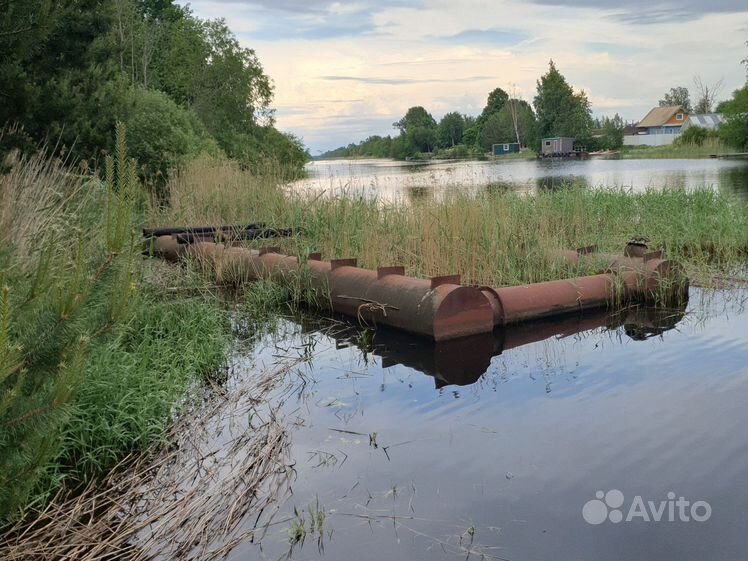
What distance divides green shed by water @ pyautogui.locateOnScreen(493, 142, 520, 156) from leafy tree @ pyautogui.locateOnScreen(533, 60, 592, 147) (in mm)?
6338

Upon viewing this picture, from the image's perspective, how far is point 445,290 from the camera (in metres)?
7.59

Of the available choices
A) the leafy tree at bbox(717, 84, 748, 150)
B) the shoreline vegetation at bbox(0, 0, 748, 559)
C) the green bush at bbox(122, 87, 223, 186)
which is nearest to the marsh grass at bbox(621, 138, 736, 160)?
the leafy tree at bbox(717, 84, 748, 150)

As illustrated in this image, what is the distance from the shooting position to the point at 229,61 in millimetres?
42812

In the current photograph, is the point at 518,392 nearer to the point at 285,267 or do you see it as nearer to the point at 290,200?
the point at 285,267

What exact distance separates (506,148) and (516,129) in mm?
3980

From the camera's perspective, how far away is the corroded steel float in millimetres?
7656

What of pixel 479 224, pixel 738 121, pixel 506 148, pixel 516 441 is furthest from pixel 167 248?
pixel 506 148

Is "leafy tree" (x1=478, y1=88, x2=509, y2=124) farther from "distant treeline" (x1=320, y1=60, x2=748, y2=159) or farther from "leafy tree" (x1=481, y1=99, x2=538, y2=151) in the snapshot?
"leafy tree" (x1=481, y1=99, x2=538, y2=151)

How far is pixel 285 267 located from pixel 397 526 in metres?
5.86

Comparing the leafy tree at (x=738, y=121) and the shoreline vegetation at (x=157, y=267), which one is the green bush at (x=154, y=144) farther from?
the leafy tree at (x=738, y=121)

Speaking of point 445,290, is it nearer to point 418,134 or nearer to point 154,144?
point 154,144

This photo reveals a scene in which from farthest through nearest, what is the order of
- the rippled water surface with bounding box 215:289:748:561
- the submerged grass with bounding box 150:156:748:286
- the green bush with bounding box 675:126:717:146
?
the green bush with bounding box 675:126:717:146
the submerged grass with bounding box 150:156:748:286
the rippled water surface with bounding box 215:289:748:561

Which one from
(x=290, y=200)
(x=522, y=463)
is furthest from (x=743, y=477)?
(x=290, y=200)

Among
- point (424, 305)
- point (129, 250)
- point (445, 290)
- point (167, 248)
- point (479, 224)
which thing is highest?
point (129, 250)
